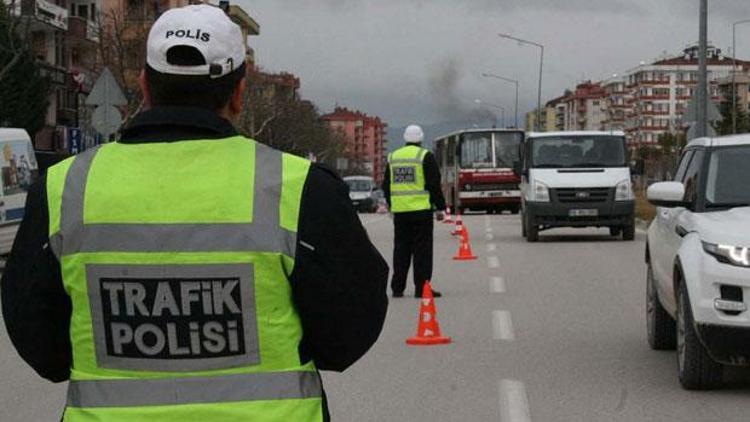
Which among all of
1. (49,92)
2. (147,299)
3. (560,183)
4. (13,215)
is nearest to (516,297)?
(13,215)

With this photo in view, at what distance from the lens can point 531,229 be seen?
29.6 metres

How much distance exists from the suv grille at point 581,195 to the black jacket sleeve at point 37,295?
2602 cm

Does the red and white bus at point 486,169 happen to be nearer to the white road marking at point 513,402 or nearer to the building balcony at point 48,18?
the building balcony at point 48,18

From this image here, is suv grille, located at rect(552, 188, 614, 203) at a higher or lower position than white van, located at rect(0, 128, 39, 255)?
lower

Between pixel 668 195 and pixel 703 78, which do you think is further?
pixel 703 78

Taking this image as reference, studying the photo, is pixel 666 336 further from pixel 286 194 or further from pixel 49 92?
pixel 49 92

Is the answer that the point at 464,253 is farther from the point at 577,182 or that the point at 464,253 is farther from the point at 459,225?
the point at 577,182

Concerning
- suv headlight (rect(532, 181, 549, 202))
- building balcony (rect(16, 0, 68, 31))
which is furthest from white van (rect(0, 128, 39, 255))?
building balcony (rect(16, 0, 68, 31))

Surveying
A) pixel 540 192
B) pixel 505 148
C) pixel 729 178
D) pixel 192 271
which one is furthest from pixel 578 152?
pixel 192 271

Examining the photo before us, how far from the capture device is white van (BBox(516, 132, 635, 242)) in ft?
95.2

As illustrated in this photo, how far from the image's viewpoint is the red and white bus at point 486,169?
52.6 m

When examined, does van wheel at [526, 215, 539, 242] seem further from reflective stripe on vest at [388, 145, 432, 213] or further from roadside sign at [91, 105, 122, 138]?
reflective stripe on vest at [388, 145, 432, 213]

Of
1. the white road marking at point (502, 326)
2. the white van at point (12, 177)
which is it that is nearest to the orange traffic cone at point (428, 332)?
the white road marking at point (502, 326)

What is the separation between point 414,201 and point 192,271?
13154 millimetres
